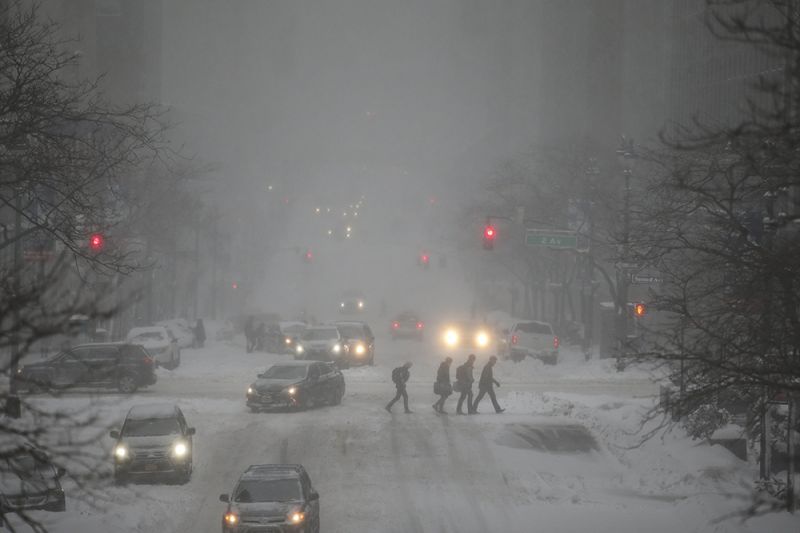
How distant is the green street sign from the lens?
44469mm

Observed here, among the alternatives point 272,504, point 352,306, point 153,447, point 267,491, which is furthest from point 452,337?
point 272,504

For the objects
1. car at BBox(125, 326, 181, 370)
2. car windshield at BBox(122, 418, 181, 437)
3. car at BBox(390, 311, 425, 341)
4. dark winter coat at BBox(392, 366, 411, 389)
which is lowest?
car windshield at BBox(122, 418, 181, 437)

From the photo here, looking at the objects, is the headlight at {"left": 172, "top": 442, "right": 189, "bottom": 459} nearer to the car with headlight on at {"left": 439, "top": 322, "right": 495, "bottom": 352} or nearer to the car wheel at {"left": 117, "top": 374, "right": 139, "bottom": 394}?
the car wheel at {"left": 117, "top": 374, "right": 139, "bottom": 394}

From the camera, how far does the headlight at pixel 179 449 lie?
70.9ft

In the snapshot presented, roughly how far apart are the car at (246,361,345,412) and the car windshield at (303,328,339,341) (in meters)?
11.1

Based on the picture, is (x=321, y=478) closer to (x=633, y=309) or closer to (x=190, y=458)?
(x=190, y=458)

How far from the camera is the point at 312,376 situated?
101 ft

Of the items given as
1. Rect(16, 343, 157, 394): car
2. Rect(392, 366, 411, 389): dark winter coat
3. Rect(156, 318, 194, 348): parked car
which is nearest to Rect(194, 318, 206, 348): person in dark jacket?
Rect(156, 318, 194, 348): parked car

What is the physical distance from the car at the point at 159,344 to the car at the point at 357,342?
707 cm

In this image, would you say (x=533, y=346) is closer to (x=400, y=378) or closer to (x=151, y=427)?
(x=400, y=378)

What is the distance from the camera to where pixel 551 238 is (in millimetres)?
44875

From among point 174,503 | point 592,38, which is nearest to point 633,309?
point 174,503

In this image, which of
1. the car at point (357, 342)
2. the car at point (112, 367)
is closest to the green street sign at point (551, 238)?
the car at point (357, 342)

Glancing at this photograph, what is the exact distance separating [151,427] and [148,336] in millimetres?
22656
